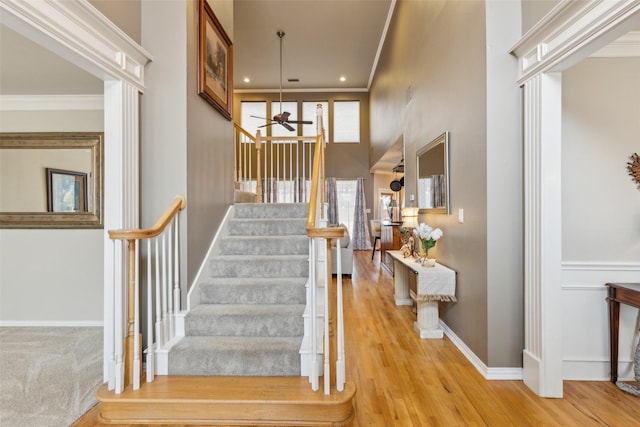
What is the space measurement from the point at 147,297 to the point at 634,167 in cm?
378

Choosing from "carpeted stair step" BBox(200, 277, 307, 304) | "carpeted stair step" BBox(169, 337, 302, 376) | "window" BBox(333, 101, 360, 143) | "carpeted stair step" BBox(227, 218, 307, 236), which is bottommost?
"carpeted stair step" BBox(169, 337, 302, 376)

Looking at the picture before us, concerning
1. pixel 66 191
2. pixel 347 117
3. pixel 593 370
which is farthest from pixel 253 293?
pixel 347 117

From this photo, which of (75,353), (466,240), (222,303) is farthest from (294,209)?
(75,353)

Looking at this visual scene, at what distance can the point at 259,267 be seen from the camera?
3.09 metres

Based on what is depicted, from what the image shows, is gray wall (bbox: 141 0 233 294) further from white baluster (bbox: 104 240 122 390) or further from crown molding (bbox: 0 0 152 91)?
white baluster (bbox: 104 240 122 390)

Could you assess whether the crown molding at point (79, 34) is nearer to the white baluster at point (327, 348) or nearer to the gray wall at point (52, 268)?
the gray wall at point (52, 268)

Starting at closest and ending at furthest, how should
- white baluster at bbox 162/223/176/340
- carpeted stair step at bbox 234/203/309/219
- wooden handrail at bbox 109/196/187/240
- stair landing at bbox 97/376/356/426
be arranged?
stair landing at bbox 97/376/356/426, wooden handrail at bbox 109/196/187/240, white baluster at bbox 162/223/176/340, carpeted stair step at bbox 234/203/309/219

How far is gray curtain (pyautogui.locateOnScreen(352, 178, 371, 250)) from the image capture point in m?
9.67

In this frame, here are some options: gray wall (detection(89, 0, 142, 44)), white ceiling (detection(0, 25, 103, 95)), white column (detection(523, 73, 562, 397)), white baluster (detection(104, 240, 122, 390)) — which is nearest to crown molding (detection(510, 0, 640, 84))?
white column (detection(523, 73, 562, 397))

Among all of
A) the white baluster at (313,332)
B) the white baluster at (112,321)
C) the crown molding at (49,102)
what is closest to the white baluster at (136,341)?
the white baluster at (112,321)

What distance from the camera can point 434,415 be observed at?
195 cm

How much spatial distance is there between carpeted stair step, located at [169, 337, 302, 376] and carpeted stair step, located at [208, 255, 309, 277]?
81cm

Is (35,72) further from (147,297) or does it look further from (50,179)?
(147,297)

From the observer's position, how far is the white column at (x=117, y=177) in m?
2.14
